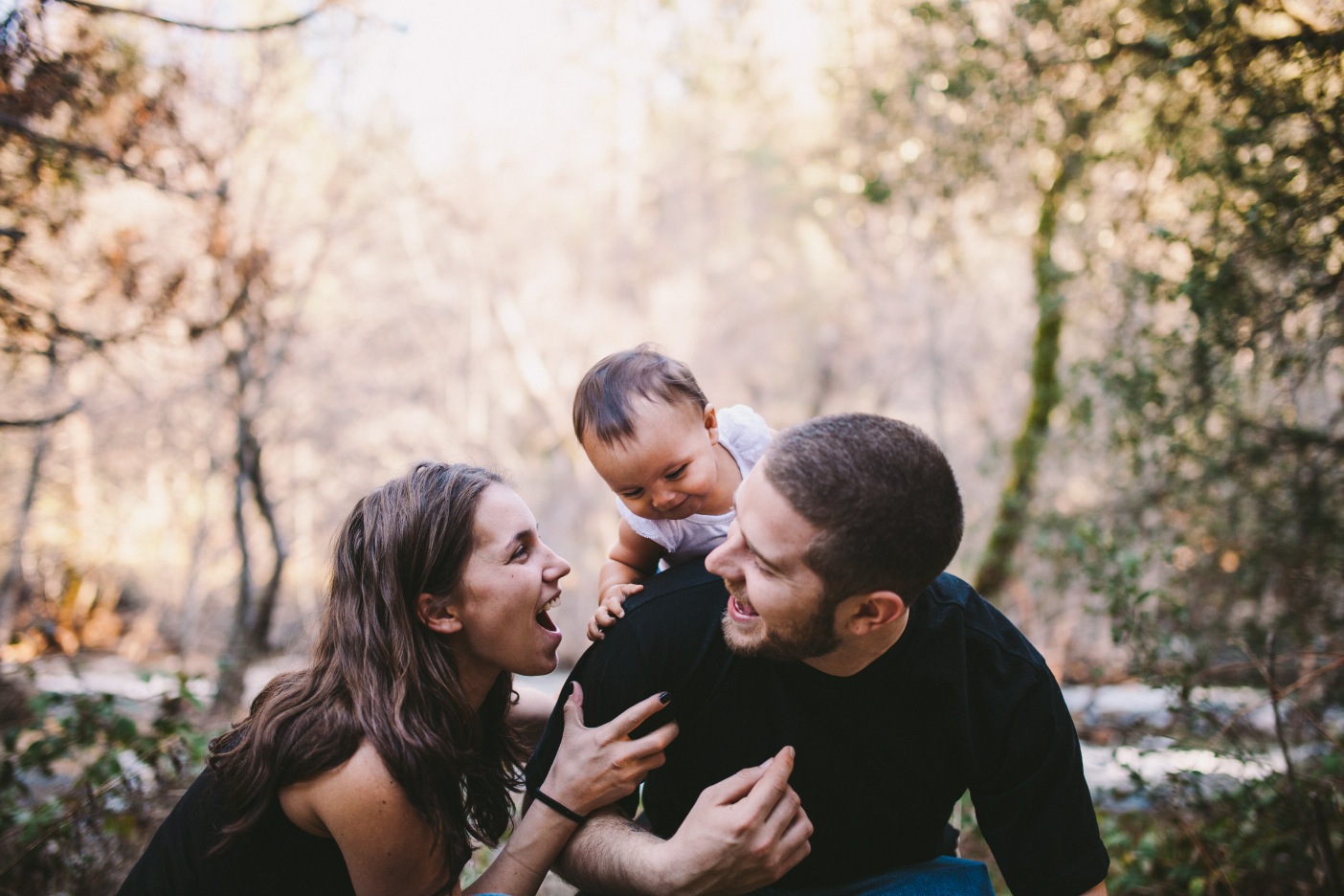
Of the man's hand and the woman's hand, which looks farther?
the woman's hand

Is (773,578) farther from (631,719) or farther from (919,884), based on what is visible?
(919,884)

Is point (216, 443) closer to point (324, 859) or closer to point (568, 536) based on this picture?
point (324, 859)

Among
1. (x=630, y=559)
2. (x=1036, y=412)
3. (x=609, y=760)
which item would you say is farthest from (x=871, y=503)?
(x=1036, y=412)

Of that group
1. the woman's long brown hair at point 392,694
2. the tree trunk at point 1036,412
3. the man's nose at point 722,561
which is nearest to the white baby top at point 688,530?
the woman's long brown hair at point 392,694

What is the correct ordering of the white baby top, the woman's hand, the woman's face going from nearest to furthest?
the woman's hand
the woman's face
the white baby top

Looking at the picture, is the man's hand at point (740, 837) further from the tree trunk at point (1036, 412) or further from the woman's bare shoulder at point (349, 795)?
the tree trunk at point (1036, 412)

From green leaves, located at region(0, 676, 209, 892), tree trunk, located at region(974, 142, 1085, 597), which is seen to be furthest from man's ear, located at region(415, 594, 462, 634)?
tree trunk, located at region(974, 142, 1085, 597)

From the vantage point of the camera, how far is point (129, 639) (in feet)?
38.0

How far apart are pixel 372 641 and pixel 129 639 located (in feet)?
37.7

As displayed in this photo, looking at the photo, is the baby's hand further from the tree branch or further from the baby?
the tree branch

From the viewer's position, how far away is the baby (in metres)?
2.57

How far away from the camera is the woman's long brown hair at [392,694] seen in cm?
193

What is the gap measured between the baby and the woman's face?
316 mm

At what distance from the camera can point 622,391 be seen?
2623mm
